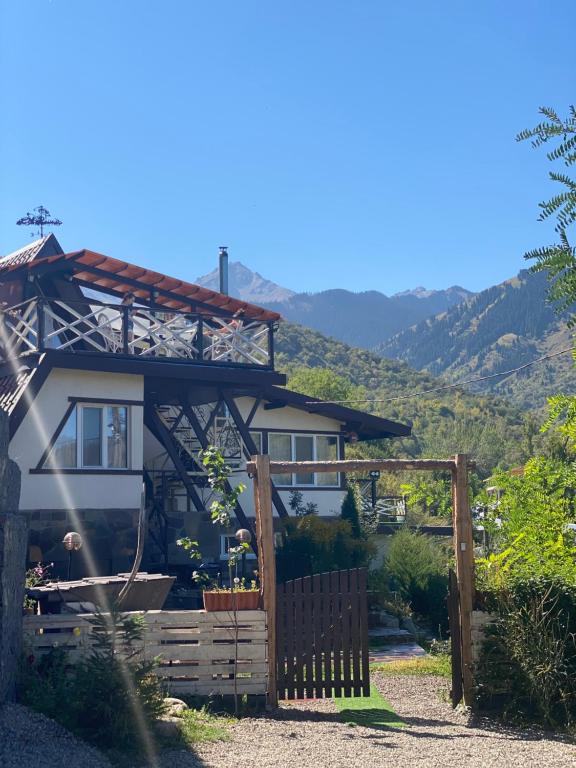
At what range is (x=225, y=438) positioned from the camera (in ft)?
68.6

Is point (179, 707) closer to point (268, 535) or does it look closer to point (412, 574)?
point (268, 535)

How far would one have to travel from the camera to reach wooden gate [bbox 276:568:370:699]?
9891 mm

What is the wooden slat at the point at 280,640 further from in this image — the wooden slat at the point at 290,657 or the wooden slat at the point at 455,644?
the wooden slat at the point at 455,644

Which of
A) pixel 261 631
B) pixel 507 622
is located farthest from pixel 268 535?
pixel 507 622

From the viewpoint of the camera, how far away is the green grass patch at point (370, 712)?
9.30 metres

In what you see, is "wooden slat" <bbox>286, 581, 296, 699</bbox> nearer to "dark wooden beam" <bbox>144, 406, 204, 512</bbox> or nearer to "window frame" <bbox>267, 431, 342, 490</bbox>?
"dark wooden beam" <bbox>144, 406, 204, 512</bbox>

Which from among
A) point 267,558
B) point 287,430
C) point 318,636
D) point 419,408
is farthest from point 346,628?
point 419,408

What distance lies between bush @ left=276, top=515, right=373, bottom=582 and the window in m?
3.61

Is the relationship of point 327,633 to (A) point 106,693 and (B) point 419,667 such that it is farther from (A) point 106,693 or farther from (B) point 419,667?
(B) point 419,667

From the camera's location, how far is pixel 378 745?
327 inches

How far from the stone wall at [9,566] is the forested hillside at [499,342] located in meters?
84.8

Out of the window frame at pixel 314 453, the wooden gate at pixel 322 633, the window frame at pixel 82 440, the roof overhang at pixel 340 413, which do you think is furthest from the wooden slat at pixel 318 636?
the window frame at pixel 314 453

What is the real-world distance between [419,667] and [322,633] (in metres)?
3.22

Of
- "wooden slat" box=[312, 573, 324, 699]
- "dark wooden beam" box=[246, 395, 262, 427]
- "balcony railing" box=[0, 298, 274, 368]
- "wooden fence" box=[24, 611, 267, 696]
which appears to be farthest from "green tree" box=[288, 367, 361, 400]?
"wooden fence" box=[24, 611, 267, 696]
